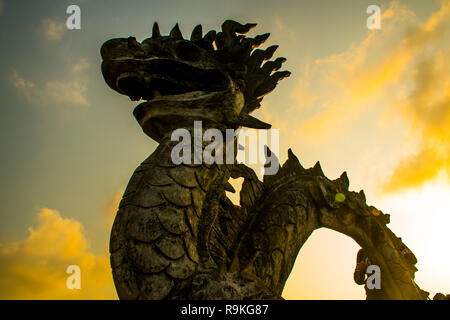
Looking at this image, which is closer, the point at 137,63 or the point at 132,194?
the point at 132,194

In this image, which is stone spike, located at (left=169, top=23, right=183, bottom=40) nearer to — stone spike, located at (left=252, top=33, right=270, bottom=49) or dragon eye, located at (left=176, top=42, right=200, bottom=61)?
dragon eye, located at (left=176, top=42, right=200, bottom=61)

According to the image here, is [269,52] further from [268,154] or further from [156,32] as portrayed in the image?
[156,32]

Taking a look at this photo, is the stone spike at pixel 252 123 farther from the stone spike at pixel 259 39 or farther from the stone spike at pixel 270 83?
the stone spike at pixel 259 39

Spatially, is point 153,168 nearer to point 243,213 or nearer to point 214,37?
point 243,213

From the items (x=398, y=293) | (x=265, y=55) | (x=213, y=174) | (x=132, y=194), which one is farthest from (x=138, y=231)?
(x=398, y=293)

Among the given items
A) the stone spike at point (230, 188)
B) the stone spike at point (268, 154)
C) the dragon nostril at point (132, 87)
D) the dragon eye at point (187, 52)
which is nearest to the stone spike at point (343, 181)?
the stone spike at point (268, 154)

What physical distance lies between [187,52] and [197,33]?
1.41ft

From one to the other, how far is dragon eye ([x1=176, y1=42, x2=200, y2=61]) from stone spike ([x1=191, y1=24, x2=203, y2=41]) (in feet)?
0.98

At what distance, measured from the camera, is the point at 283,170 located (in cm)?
398

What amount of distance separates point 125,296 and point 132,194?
664 mm

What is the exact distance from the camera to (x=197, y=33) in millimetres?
3418

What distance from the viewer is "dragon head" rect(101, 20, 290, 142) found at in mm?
2846

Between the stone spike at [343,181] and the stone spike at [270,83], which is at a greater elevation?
the stone spike at [270,83]

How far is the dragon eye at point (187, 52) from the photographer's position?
3.07 m
